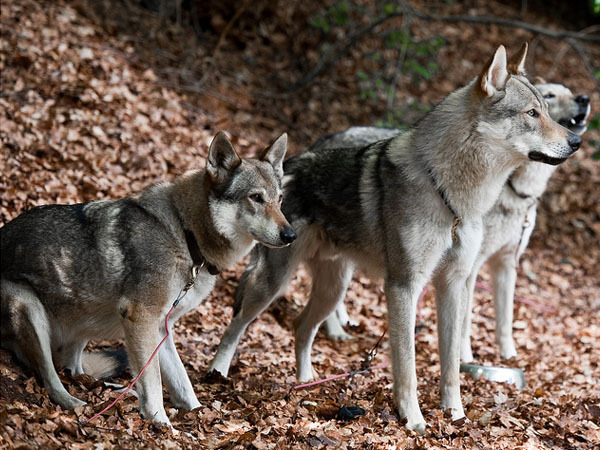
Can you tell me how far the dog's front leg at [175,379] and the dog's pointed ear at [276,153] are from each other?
5.11 feet

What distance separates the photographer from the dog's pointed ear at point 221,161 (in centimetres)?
500

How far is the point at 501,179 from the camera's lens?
554 centimetres

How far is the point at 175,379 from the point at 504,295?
460 cm

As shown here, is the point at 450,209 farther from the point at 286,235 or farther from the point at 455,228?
the point at 286,235

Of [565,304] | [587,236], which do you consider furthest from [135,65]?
[587,236]

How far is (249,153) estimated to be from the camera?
10.7m

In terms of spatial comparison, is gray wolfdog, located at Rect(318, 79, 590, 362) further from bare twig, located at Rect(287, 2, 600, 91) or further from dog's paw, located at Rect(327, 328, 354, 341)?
bare twig, located at Rect(287, 2, 600, 91)

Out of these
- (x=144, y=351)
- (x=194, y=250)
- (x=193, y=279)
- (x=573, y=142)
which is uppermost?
(x=573, y=142)

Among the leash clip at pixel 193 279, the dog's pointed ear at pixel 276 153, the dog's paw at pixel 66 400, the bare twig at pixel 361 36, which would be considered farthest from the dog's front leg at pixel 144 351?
the bare twig at pixel 361 36

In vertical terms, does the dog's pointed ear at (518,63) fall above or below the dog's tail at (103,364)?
above

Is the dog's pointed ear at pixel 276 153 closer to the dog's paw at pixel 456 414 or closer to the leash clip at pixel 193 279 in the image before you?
the leash clip at pixel 193 279

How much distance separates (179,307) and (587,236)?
971 cm

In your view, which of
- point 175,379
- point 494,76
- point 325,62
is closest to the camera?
point 175,379

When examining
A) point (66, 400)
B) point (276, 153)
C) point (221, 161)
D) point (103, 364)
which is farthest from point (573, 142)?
point (66, 400)
